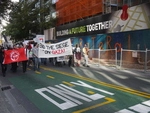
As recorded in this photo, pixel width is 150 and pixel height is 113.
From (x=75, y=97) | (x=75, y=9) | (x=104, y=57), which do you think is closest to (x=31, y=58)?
(x=104, y=57)

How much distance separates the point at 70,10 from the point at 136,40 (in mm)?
14697

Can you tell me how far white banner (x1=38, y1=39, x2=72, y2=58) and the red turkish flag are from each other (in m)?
1.62

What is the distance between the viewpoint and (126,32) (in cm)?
1759

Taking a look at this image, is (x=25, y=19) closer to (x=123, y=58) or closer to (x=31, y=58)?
A: (x=31, y=58)

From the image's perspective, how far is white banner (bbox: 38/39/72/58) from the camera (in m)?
15.6

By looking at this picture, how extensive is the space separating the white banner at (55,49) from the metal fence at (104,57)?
8.05ft

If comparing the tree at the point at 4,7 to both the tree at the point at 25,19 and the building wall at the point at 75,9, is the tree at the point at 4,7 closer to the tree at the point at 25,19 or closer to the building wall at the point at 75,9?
the building wall at the point at 75,9

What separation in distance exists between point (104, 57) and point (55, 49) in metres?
3.88

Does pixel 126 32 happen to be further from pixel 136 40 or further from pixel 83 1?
pixel 83 1

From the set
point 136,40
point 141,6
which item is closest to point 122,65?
point 136,40

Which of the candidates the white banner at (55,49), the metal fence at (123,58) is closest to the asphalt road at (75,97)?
the metal fence at (123,58)

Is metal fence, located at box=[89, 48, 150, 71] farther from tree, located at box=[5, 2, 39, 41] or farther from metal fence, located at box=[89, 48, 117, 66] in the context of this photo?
tree, located at box=[5, 2, 39, 41]

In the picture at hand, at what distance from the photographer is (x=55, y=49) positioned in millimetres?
16125

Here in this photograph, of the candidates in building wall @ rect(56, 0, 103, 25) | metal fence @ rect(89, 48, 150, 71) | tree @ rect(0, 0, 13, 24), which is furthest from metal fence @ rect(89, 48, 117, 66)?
tree @ rect(0, 0, 13, 24)
